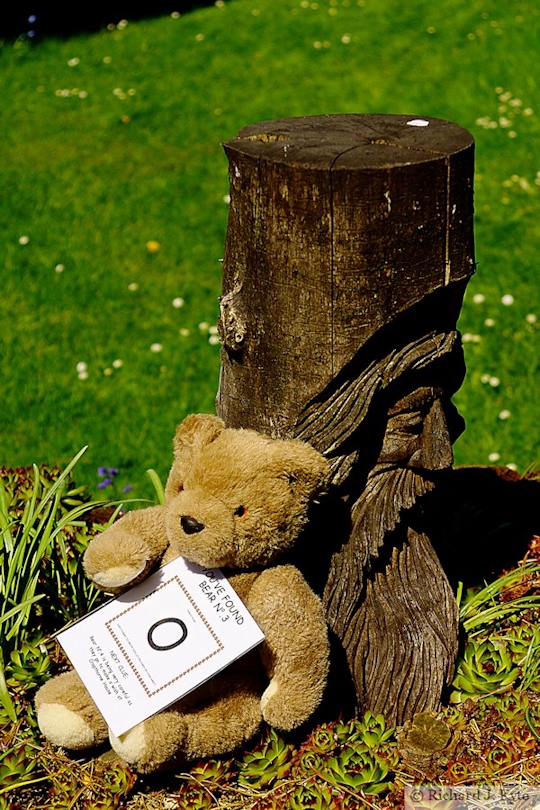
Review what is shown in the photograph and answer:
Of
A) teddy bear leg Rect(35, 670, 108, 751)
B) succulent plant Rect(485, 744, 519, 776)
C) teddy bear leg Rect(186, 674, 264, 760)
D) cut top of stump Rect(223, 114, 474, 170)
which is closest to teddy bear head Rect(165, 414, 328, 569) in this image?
teddy bear leg Rect(186, 674, 264, 760)

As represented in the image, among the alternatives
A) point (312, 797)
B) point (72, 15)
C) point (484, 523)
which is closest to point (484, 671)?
point (312, 797)

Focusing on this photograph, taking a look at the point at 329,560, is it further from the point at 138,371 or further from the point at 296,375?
the point at 138,371

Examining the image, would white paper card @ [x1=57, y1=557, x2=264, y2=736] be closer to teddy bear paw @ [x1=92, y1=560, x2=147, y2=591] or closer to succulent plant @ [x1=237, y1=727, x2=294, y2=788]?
teddy bear paw @ [x1=92, y1=560, x2=147, y2=591]

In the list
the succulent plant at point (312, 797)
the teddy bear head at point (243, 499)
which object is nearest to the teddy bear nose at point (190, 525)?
the teddy bear head at point (243, 499)

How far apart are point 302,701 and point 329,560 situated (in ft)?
1.44

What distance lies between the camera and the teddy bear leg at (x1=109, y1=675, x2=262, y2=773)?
256 centimetres

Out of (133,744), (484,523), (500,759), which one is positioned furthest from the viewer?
(484,523)

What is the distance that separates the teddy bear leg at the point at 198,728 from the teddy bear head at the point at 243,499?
1.38ft

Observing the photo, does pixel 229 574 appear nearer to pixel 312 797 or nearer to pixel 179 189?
pixel 312 797

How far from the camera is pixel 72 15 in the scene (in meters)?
11.9

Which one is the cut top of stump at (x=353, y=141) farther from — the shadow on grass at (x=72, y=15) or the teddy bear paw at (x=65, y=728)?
the shadow on grass at (x=72, y=15)

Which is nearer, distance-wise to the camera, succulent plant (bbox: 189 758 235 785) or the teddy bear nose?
the teddy bear nose

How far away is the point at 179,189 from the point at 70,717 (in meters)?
5.68

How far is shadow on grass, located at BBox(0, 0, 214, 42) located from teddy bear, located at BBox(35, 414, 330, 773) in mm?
10045
